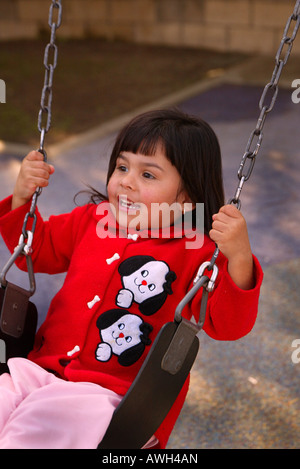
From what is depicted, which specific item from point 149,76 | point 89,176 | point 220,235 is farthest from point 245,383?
point 149,76

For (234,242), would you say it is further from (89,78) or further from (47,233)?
(89,78)

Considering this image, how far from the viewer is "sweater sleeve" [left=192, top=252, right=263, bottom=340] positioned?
1.79m

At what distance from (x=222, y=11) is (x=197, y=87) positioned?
1.98m

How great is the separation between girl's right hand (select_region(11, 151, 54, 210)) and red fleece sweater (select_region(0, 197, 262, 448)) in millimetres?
54

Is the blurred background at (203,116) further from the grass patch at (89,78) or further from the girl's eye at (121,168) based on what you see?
the girl's eye at (121,168)

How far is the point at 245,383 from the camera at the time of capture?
9.06 ft

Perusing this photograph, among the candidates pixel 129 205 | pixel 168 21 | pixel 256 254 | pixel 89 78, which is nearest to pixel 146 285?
pixel 129 205

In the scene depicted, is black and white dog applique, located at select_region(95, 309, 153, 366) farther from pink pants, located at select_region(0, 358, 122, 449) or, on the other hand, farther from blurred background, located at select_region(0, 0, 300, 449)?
blurred background, located at select_region(0, 0, 300, 449)

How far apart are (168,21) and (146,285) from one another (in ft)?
25.4

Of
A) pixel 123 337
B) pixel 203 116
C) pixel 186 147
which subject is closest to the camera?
pixel 123 337

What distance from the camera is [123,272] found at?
196cm

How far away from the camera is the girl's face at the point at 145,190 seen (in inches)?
76.9

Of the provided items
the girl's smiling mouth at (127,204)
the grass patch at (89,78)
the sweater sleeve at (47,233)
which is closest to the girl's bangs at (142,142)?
the girl's smiling mouth at (127,204)

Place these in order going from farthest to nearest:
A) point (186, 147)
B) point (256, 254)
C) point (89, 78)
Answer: point (89, 78)
point (256, 254)
point (186, 147)
